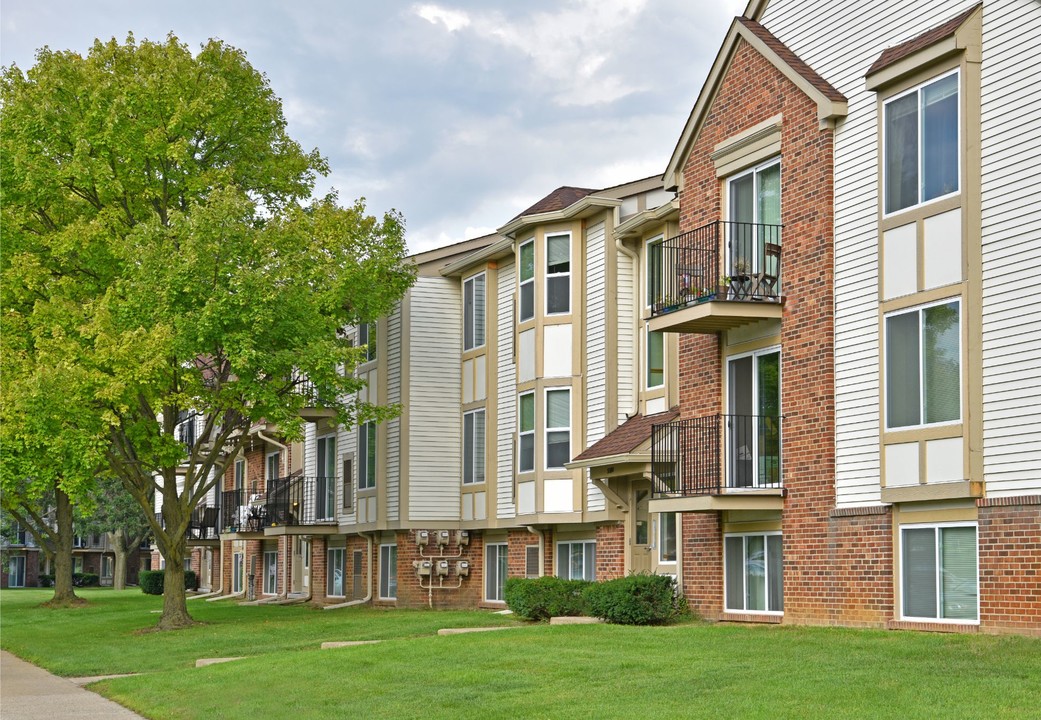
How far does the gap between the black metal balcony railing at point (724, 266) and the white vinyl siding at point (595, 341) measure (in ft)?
15.7

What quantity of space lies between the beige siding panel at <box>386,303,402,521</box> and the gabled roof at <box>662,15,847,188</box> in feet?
42.5

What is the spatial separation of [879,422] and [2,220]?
20251 millimetres

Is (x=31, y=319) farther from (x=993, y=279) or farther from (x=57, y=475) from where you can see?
(x=993, y=279)

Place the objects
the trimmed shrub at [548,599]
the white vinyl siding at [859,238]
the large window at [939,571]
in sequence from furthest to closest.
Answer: the trimmed shrub at [548,599]
the white vinyl siding at [859,238]
the large window at [939,571]

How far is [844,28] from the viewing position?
19.5 m

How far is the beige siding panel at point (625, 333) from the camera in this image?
27.2 meters

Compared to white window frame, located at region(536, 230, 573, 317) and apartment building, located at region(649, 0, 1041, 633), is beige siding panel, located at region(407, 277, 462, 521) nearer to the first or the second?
white window frame, located at region(536, 230, 573, 317)

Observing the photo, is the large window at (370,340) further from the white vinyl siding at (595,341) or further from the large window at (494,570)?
the white vinyl siding at (595,341)

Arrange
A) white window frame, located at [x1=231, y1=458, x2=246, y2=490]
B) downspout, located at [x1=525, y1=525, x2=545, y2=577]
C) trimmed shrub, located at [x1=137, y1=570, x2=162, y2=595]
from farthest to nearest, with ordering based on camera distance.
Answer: trimmed shrub, located at [x1=137, y1=570, x2=162, y2=595] < white window frame, located at [x1=231, y1=458, x2=246, y2=490] < downspout, located at [x1=525, y1=525, x2=545, y2=577]

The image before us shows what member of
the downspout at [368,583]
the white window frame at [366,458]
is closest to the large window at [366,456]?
the white window frame at [366,458]

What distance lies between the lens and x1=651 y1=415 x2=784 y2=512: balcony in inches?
786

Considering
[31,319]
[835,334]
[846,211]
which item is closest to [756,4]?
[846,211]

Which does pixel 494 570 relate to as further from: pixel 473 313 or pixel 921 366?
pixel 921 366

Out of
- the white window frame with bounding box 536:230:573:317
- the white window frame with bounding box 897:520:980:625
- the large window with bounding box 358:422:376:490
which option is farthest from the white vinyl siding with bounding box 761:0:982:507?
the large window with bounding box 358:422:376:490
